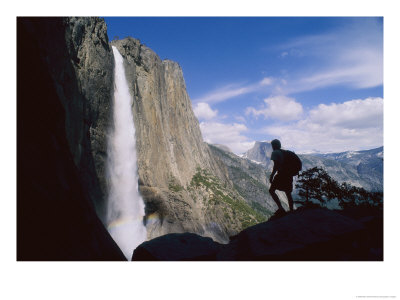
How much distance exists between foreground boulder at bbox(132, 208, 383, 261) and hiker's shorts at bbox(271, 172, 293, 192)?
2.57ft

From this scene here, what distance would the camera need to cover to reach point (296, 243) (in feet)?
19.3

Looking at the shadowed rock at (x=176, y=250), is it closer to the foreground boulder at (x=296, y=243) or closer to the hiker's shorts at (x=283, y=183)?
the foreground boulder at (x=296, y=243)

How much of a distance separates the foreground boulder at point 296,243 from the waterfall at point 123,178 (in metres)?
23.7

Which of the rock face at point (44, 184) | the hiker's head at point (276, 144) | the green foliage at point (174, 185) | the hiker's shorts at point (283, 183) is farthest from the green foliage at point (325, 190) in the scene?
the green foliage at point (174, 185)

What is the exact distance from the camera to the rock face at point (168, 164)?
1513 inches

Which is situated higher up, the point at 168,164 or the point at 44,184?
the point at 168,164

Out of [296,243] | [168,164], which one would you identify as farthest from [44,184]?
[168,164]

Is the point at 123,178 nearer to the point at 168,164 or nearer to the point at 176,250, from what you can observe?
the point at 168,164

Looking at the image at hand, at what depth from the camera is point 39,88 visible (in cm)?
674

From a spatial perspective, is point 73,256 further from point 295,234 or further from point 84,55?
point 84,55

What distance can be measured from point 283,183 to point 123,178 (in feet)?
93.6

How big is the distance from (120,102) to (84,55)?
30.5 feet

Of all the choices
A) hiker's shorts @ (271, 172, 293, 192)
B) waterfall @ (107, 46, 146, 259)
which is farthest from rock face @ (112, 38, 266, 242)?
hiker's shorts @ (271, 172, 293, 192)

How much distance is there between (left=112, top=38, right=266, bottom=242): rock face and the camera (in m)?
38.4
